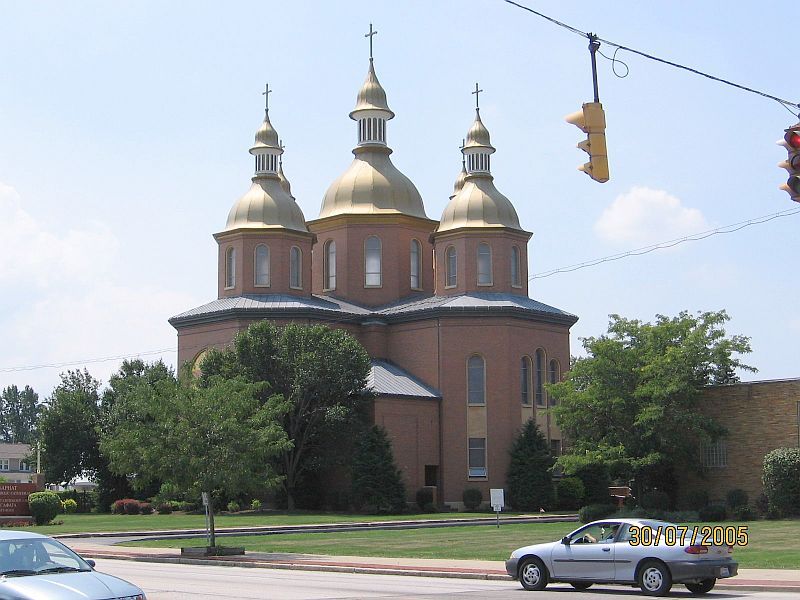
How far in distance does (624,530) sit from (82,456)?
168 ft

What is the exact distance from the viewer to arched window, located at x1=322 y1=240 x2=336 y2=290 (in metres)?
68.2

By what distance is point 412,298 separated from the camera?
2625 inches

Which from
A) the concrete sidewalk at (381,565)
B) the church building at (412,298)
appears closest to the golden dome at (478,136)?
the church building at (412,298)

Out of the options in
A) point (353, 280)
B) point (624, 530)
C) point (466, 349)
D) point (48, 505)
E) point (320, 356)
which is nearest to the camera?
point (624, 530)

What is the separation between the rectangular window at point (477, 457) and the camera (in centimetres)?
6038

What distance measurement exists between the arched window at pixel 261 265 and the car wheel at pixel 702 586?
45.1 meters

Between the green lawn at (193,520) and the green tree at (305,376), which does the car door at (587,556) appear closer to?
the green lawn at (193,520)

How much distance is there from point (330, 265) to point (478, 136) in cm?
1106

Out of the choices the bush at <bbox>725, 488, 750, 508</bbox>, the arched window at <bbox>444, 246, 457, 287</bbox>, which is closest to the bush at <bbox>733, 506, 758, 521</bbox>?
the bush at <bbox>725, 488, 750, 508</bbox>

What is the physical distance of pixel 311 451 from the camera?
190 feet

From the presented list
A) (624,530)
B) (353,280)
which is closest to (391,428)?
(353,280)

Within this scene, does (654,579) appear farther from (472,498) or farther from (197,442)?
(472,498)

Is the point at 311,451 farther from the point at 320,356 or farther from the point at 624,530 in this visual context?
the point at 624,530

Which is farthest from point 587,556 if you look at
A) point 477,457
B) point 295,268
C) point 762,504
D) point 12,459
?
point 12,459
